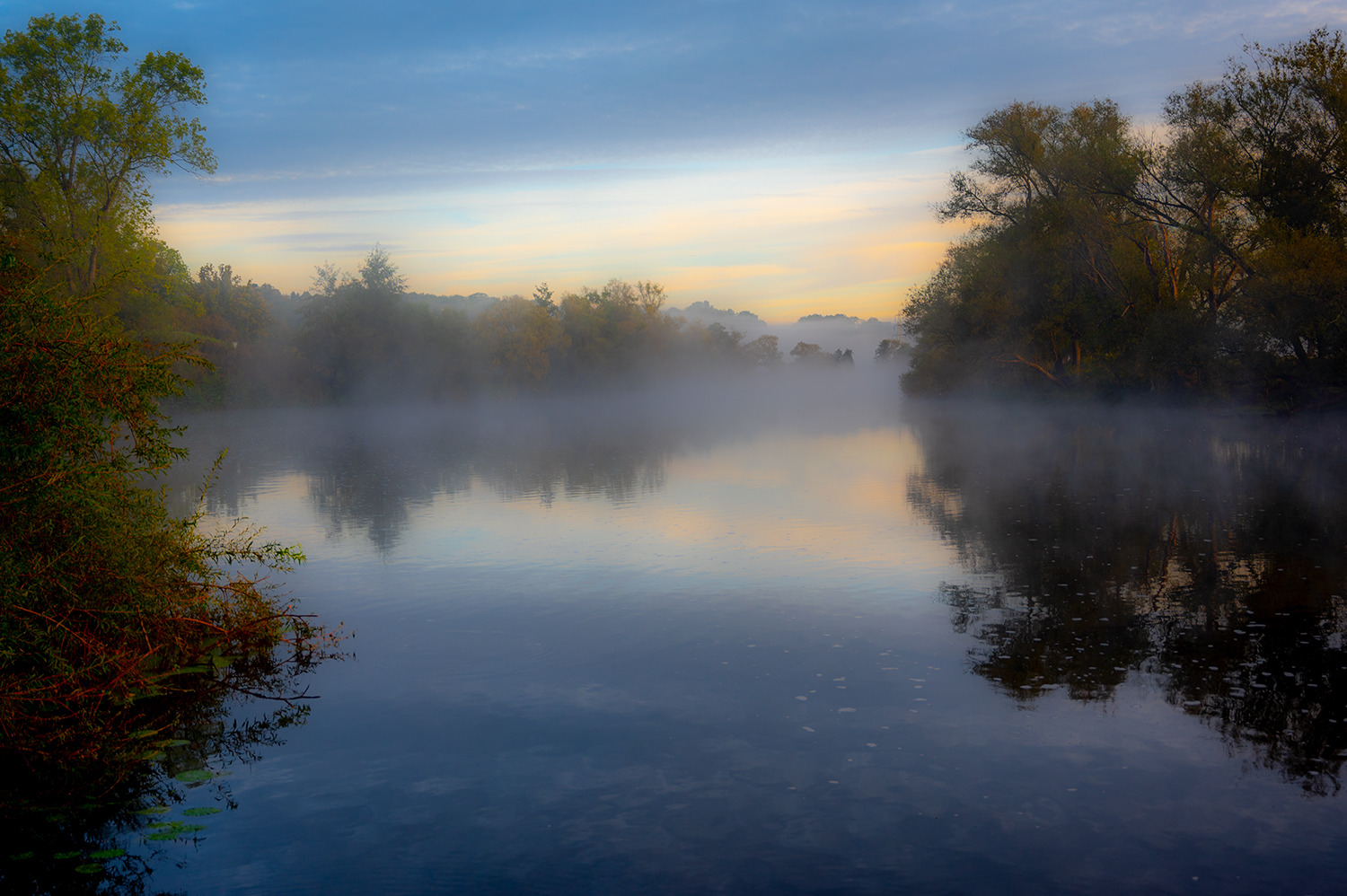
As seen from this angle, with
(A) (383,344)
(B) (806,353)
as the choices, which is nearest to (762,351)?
(B) (806,353)

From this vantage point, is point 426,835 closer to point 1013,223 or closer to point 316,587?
point 316,587

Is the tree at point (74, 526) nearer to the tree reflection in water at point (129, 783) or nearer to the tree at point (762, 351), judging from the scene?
the tree reflection in water at point (129, 783)

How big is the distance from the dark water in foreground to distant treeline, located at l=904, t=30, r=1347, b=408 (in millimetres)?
23458

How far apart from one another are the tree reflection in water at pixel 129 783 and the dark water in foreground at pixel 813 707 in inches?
6.6

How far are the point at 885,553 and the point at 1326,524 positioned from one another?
28.0 ft

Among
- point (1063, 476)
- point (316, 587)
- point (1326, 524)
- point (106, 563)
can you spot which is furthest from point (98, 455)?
point (1063, 476)

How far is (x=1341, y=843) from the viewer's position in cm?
583

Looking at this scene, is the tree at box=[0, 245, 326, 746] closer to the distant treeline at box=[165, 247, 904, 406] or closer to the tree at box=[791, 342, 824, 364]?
the distant treeline at box=[165, 247, 904, 406]

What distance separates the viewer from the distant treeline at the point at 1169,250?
37.8m

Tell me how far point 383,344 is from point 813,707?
91.5 metres

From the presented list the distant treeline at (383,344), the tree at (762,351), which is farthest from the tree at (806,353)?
the distant treeline at (383,344)

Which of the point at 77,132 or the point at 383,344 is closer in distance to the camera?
Answer: the point at 77,132

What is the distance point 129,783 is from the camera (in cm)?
734

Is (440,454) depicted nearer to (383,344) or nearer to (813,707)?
(813,707)
